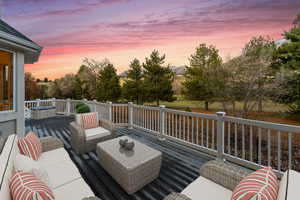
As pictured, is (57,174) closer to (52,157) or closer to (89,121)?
(52,157)

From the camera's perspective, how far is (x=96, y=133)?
355 cm

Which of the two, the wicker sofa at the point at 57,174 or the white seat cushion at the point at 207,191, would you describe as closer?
the wicker sofa at the point at 57,174

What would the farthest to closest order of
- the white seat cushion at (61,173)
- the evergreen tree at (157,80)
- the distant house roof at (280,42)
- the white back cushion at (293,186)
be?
the evergreen tree at (157,80) → the distant house roof at (280,42) → the white seat cushion at (61,173) → the white back cushion at (293,186)

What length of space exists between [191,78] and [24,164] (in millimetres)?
15392

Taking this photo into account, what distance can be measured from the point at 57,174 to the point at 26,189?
101cm

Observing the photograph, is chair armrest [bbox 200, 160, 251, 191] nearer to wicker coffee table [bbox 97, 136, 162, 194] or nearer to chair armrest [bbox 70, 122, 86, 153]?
wicker coffee table [bbox 97, 136, 162, 194]

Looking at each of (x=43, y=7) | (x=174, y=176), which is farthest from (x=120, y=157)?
(x=43, y=7)

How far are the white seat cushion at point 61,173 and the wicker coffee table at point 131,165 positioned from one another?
0.58m

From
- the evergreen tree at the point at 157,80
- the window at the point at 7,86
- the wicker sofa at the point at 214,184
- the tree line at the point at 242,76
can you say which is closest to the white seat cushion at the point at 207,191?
the wicker sofa at the point at 214,184

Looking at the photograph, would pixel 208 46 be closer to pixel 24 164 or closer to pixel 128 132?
pixel 128 132

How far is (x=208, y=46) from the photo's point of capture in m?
14.9

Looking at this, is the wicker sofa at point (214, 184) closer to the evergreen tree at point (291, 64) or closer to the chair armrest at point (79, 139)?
the chair armrest at point (79, 139)

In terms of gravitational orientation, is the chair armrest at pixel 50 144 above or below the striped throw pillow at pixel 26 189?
below

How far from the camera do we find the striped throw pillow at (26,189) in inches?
35.3
